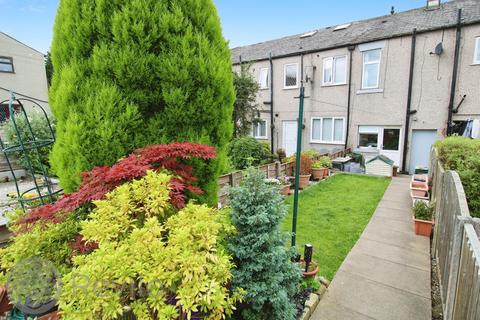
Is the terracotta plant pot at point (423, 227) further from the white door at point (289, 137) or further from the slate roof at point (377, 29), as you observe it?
the white door at point (289, 137)

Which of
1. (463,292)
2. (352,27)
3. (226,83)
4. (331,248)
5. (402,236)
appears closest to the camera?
(463,292)

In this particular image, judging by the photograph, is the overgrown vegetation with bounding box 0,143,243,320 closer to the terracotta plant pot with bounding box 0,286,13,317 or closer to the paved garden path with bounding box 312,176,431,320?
the terracotta plant pot with bounding box 0,286,13,317

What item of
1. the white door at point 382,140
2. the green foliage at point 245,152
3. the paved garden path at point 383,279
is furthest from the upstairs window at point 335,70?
the paved garden path at point 383,279

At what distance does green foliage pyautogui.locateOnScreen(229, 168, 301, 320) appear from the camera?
246 centimetres

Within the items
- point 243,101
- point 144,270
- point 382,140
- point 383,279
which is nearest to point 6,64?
point 243,101

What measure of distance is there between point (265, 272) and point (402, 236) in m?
4.22

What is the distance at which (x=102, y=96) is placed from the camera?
270cm

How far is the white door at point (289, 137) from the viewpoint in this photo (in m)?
14.8

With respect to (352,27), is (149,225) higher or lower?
lower

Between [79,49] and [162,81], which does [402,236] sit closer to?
[162,81]

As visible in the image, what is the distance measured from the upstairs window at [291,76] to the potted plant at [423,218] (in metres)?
10.3

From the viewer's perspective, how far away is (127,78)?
9.20 ft

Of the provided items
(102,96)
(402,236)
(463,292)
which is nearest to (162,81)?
(102,96)

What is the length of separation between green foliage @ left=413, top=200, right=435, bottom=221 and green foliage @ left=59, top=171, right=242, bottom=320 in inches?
209
